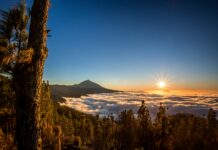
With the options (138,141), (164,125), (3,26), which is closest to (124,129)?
(138,141)

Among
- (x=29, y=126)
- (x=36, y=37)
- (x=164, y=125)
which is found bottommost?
(x=164, y=125)

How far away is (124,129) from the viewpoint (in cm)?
8838

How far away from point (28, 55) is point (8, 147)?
6.77 m

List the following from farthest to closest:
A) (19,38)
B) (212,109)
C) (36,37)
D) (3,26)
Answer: (212,109)
(19,38)
(3,26)
(36,37)

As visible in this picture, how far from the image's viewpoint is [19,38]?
7.66 metres

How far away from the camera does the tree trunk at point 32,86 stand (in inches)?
220

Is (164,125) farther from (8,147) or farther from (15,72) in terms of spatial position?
(15,72)

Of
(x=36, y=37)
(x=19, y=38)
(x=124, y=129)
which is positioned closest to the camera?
(x=36, y=37)

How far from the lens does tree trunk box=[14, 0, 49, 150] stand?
559cm

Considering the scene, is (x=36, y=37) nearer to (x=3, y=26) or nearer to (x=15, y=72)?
(x=15, y=72)

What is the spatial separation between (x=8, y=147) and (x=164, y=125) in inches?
1796

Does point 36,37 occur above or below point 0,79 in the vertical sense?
above

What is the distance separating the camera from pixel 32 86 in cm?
572

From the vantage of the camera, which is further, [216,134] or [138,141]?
[216,134]
